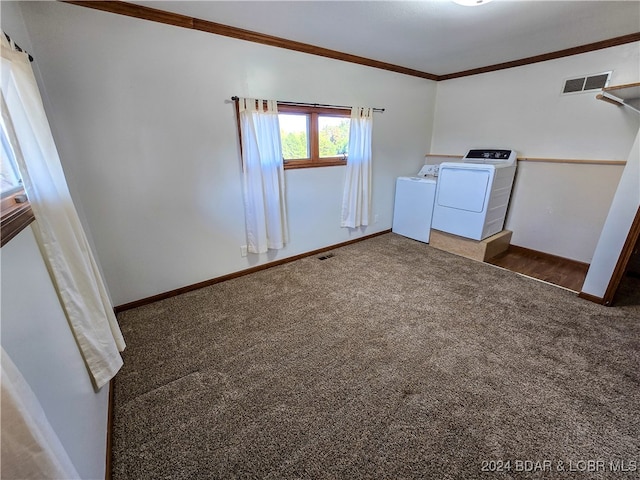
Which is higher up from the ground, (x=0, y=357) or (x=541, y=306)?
(x=0, y=357)

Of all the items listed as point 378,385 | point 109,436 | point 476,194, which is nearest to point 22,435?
point 109,436

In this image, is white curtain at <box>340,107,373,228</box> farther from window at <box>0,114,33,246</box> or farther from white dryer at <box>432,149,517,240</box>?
window at <box>0,114,33,246</box>

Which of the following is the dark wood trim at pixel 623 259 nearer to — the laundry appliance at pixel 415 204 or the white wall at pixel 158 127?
the laundry appliance at pixel 415 204

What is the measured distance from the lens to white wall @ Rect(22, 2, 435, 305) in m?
1.85

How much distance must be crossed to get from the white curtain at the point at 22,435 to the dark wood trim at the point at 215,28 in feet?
7.93

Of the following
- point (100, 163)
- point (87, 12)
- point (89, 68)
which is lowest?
point (100, 163)

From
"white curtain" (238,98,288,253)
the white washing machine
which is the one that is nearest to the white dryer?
the white washing machine

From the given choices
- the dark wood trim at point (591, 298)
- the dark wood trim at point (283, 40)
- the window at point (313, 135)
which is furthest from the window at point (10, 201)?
the dark wood trim at point (591, 298)

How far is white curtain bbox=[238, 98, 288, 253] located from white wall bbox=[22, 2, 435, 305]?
12cm

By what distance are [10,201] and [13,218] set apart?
25 centimetres

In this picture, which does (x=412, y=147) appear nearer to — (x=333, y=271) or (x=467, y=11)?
(x=467, y=11)

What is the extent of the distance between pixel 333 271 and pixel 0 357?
104 inches

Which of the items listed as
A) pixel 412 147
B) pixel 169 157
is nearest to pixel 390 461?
pixel 169 157

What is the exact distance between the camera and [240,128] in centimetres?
251
